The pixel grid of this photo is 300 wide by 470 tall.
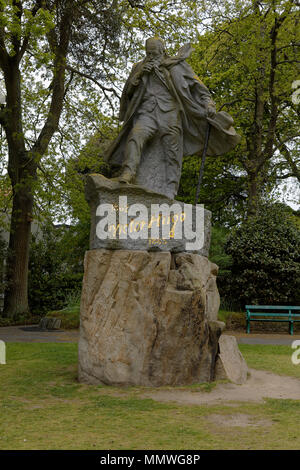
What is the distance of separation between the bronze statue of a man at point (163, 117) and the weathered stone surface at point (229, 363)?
218cm

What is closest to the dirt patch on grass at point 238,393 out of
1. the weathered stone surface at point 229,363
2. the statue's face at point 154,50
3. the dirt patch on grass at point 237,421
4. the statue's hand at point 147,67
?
the weathered stone surface at point 229,363

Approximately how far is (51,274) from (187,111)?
39.2 feet

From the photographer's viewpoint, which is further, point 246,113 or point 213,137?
point 246,113

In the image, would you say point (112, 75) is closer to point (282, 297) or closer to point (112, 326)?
point (282, 297)

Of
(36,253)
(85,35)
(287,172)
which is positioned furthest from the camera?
(287,172)

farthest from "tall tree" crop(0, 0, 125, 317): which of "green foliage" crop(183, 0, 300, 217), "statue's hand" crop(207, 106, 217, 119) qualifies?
"statue's hand" crop(207, 106, 217, 119)

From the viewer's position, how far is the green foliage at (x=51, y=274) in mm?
17969

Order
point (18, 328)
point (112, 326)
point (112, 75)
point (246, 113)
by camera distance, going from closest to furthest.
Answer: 1. point (112, 326)
2. point (18, 328)
3. point (112, 75)
4. point (246, 113)

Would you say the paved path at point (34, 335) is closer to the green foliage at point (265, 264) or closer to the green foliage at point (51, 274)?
the green foliage at point (51, 274)

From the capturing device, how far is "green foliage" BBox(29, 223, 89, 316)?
17969 mm

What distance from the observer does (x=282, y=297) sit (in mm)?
15922

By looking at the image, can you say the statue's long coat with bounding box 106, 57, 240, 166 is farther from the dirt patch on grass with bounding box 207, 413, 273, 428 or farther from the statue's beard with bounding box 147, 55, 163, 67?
the dirt patch on grass with bounding box 207, 413, 273, 428
